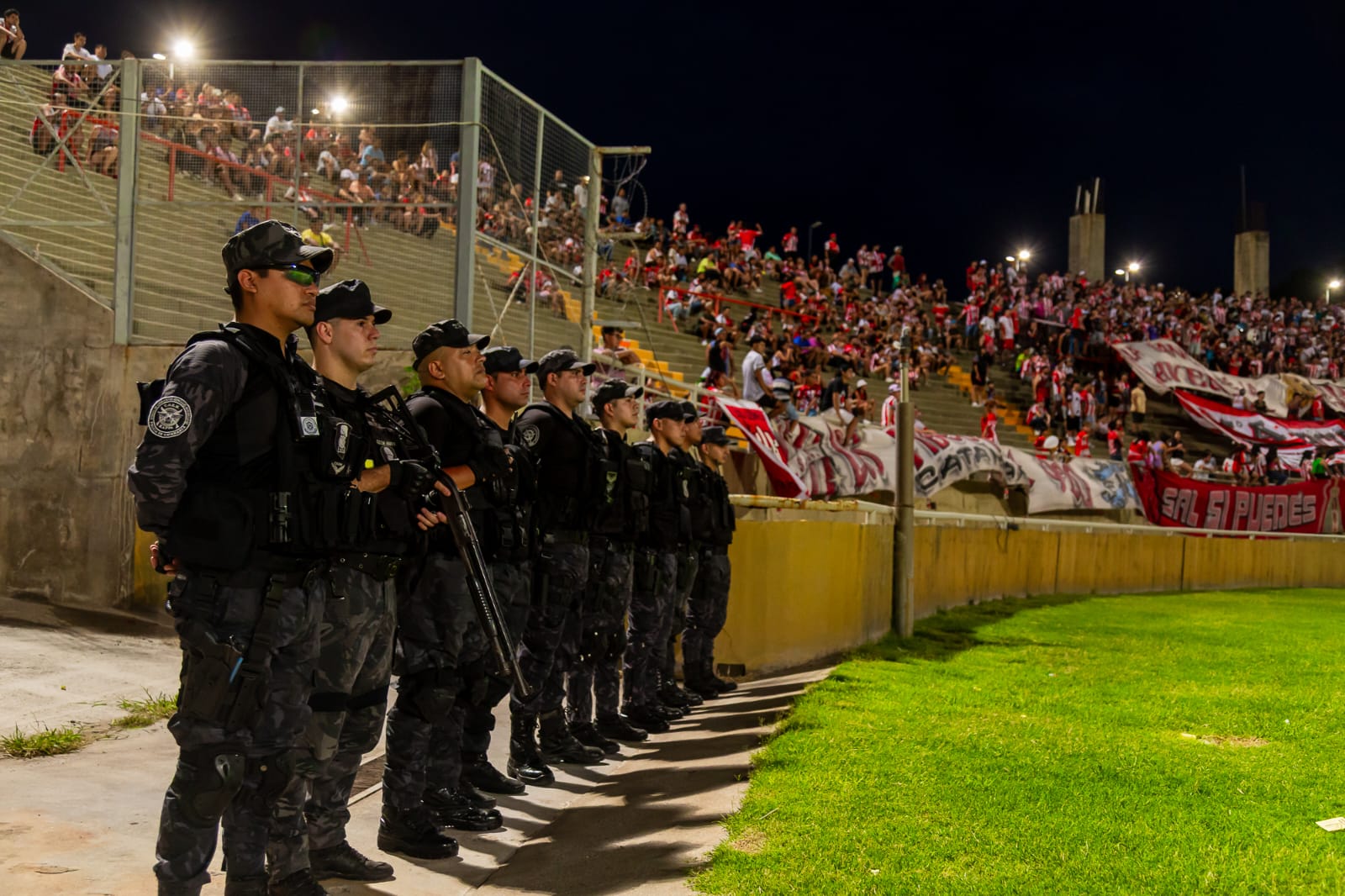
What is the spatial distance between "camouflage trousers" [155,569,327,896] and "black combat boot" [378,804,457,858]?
976mm

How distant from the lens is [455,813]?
16.7 feet

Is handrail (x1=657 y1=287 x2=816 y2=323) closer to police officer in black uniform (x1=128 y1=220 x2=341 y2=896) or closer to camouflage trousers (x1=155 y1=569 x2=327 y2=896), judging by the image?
police officer in black uniform (x1=128 y1=220 x2=341 y2=896)

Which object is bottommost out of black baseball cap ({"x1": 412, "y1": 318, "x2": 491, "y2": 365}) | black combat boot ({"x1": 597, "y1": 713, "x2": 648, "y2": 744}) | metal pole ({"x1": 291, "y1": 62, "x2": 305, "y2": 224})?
black combat boot ({"x1": 597, "y1": 713, "x2": 648, "y2": 744})

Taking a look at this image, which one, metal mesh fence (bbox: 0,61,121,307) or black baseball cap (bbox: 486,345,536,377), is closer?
black baseball cap (bbox: 486,345,536,377)

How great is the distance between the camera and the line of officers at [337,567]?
3469 mm

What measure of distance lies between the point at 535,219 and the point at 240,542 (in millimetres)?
8457

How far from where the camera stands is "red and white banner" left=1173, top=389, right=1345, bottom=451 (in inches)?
1244

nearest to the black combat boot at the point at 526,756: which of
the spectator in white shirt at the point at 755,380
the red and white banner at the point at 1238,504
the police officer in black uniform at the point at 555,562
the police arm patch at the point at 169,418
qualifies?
the police officer in black uniform at the point at 555,562

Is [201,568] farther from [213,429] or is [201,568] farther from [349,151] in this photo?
[349,151]

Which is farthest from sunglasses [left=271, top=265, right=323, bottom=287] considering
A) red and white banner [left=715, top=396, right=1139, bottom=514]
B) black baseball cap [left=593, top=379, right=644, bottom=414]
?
red and white banner [left=715, top=396, right=1139, bottom=514]

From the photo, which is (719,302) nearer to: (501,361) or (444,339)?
(501,361)

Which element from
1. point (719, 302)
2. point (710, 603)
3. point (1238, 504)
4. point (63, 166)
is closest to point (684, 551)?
point (710, 603)

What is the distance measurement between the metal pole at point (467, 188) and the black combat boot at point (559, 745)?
468cm

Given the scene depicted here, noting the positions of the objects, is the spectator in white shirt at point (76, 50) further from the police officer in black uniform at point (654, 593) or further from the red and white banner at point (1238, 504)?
the red and white banner at point (1238, 504)
